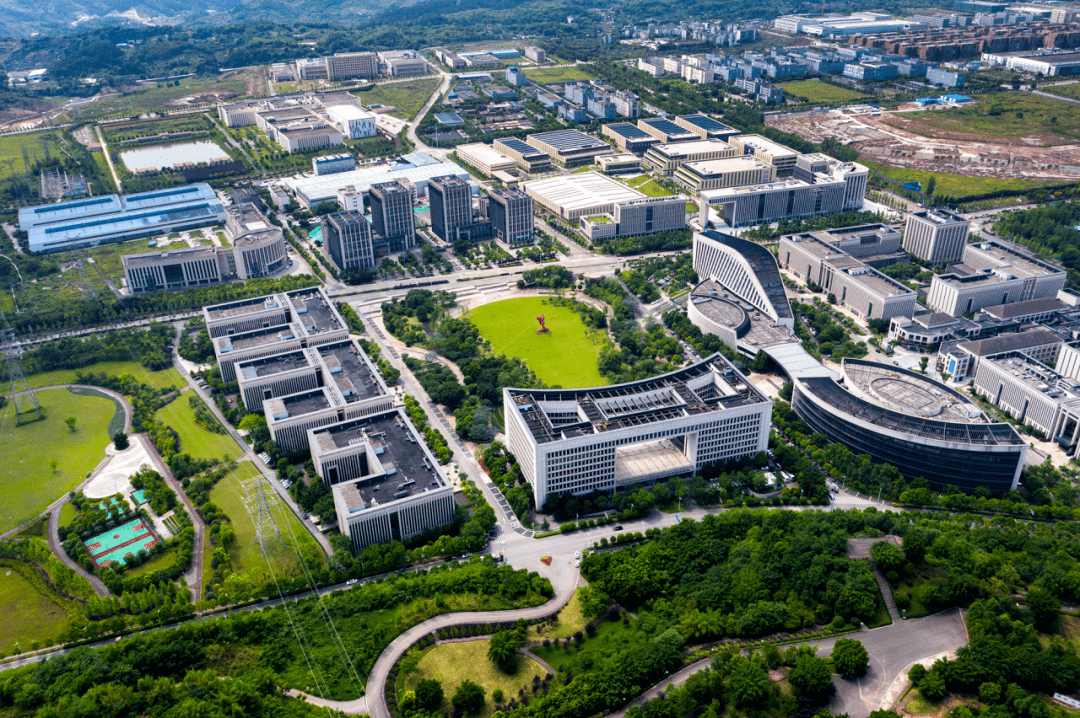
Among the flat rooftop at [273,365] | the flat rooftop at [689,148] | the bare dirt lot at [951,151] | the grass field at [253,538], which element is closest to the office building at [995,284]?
the bare dirt lot at [951,151]

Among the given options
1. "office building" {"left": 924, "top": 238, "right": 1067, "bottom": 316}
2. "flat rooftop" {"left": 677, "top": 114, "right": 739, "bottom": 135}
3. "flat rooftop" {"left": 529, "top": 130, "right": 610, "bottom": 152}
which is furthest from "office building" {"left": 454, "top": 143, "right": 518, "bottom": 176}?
"office building" {"left": 924, "top": 238, "right": 1067, "bottom": 316}

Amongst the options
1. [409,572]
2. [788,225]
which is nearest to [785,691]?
[409,572]

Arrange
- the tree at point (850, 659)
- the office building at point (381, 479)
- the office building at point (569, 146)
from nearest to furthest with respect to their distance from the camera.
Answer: the tree at point (850, 659) → the office building at point (381, 479) → the office building at point (569, 146)

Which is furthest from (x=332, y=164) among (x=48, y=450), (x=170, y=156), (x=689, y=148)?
(x=48, y=450)

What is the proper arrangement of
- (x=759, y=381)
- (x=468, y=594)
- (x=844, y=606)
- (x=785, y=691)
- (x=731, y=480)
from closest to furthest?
(x=785, y=691) < (x=844, y=606) < (x=468, y=594) < (x=731, y=480) < (x=759, y=381)

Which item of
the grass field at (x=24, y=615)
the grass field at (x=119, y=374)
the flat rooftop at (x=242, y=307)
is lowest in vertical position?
the grass field at (x=24, y=615)

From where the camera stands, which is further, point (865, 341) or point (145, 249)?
point (145, 249)

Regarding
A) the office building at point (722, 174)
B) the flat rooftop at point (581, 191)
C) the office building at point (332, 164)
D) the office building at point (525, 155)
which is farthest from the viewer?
the office building at point (525, 155)

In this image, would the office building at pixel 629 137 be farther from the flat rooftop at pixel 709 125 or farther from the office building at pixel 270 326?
the office building at pixel 270 326

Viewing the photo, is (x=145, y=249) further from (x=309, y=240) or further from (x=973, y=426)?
(x=973, y=426)
